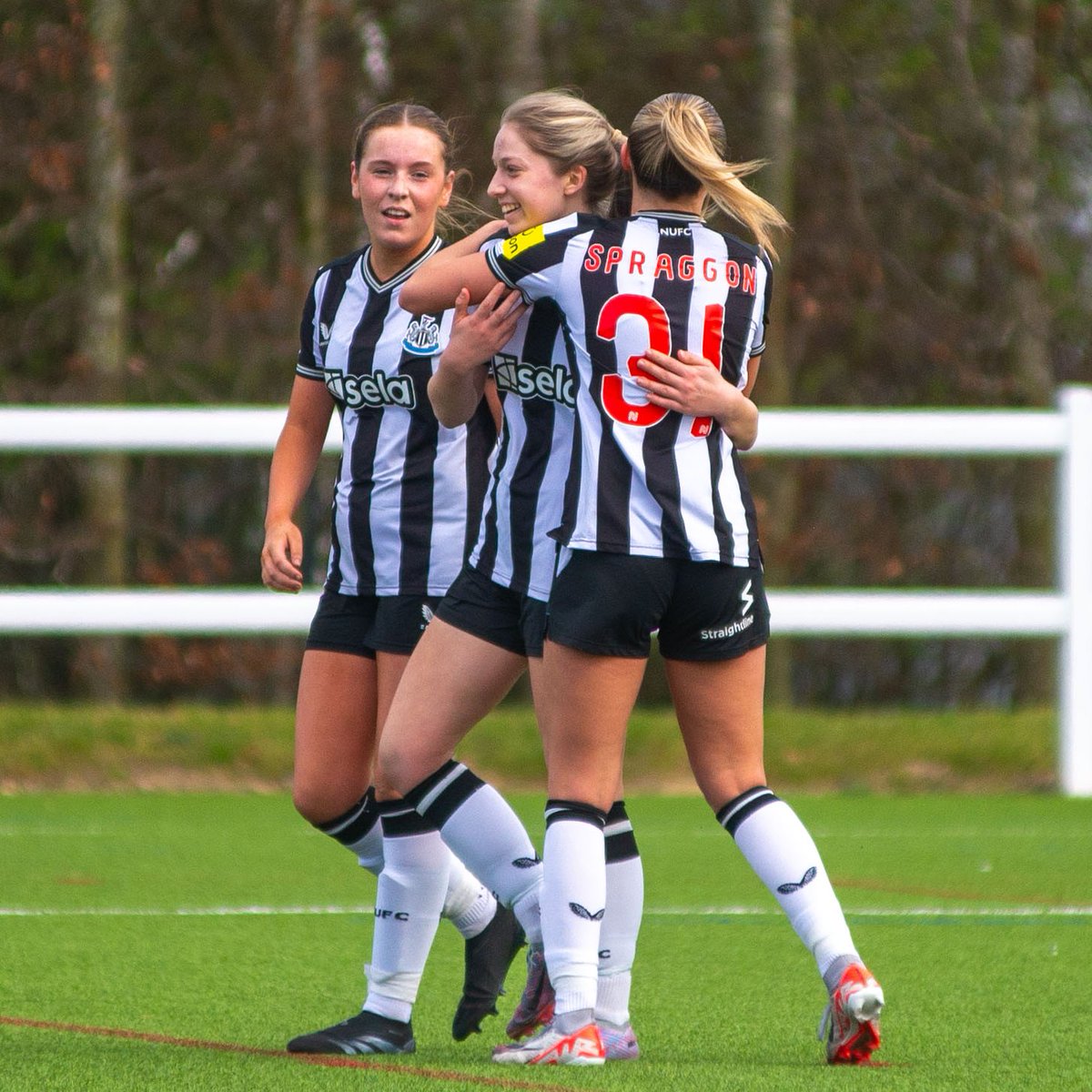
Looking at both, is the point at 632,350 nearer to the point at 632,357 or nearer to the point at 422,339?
the point at 632,357

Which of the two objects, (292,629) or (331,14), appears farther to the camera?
(331,14)

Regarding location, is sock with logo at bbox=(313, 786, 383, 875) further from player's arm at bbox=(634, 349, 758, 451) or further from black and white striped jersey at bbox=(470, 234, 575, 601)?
player's arm at bbox=(634, 349, 758, 451)

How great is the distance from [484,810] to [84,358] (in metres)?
9.62

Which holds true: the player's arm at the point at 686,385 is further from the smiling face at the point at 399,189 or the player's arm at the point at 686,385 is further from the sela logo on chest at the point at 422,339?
the smiling face at the point at 399,189

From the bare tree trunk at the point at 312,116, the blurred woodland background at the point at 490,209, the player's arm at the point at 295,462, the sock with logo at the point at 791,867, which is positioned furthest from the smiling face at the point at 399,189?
the bare tree trunk at the point at 312,116

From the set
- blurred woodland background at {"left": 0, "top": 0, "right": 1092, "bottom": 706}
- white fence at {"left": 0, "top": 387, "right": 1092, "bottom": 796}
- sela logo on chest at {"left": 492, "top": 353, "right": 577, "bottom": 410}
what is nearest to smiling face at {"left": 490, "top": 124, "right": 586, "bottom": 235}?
sela logo on chest at {"left": 492, "top": 353, "right": 577, "bottom": 410}

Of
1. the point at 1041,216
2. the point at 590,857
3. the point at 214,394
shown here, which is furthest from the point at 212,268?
the point at 590,857

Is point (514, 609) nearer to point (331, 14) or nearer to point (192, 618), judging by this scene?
point (192, 618)

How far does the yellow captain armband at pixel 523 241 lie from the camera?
330 cm

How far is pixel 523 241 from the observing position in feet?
10.9

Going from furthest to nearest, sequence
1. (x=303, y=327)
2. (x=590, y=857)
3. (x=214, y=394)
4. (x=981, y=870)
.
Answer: (x=214, y=394), (x=981, y=870), (x=303, y=327), (x=590, y=857)

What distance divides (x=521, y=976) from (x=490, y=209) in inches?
331

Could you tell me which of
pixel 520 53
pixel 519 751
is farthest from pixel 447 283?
pixel 520 53

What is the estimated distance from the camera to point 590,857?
133 inches
